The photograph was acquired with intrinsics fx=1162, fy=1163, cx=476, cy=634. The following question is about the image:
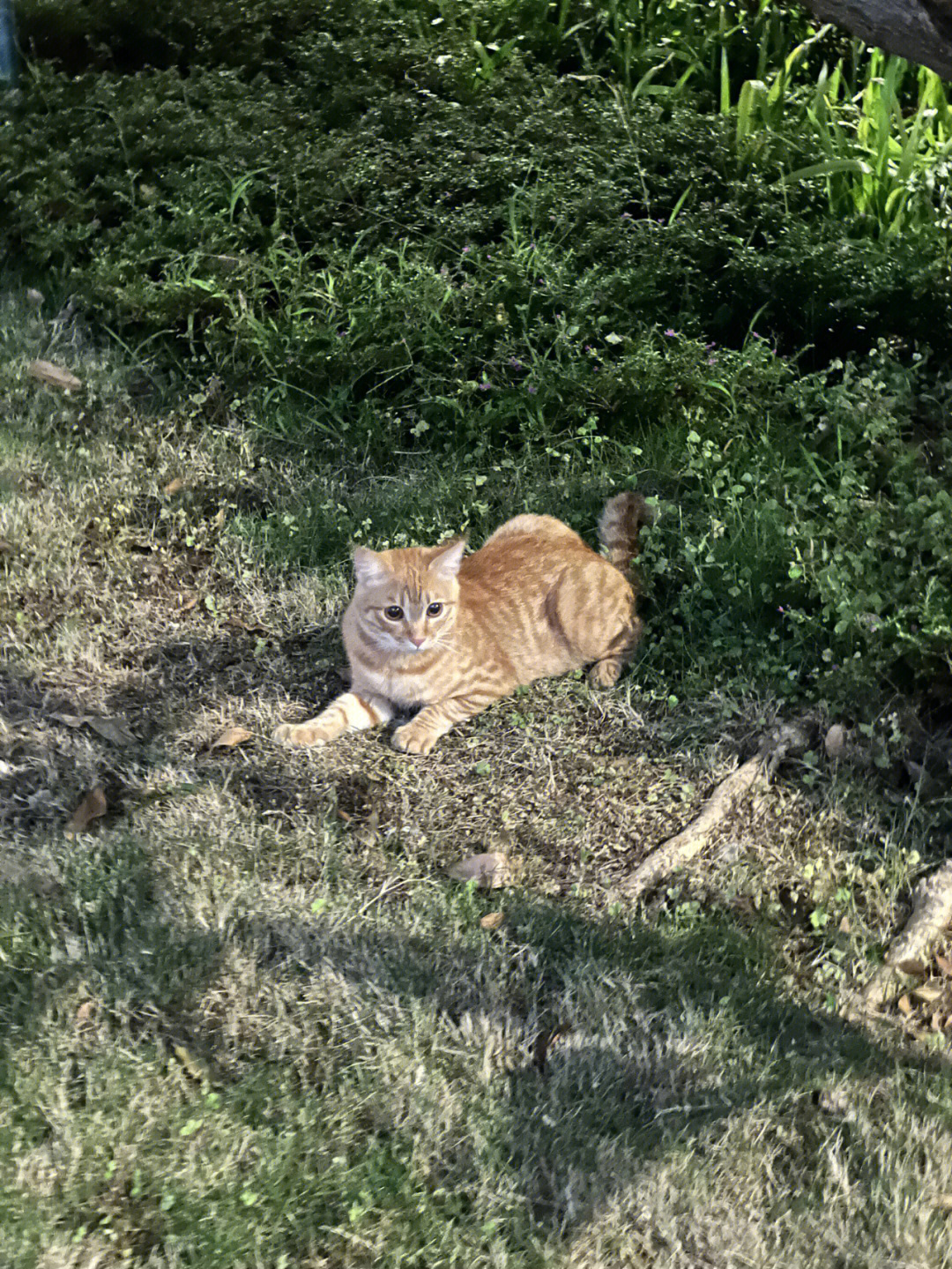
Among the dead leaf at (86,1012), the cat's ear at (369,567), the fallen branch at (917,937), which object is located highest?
the cat's ear at (369,567)

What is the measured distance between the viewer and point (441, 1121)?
2850 millimetres

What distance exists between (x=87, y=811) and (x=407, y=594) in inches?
48.8

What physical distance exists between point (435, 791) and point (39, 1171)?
5.21 ft

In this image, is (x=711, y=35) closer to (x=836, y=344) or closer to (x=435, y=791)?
(x=836, y=344)

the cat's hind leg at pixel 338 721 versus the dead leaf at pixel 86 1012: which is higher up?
the cat's hind leg at pixel 338 721

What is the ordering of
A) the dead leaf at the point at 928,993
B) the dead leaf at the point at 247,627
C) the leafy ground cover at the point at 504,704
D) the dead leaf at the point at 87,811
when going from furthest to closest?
the dead leaf at the point at 247,627 → the dead leaf at the point at 87,811 → the dead leaf at the point at 928,993 → the leafy ground cover at the point at 504,704

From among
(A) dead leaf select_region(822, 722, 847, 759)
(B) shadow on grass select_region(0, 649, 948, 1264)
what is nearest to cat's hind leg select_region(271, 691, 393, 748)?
(B) shadow on grass select_region(0, 649, 948, 1264)

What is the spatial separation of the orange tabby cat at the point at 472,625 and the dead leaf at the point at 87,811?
0.63 m

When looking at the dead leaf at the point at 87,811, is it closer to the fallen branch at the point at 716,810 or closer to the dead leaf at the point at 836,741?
the fallen branch at the point at 716,810

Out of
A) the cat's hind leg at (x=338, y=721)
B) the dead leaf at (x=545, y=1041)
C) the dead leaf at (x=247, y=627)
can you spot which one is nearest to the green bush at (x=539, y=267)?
the dead leaf at (x=247, y=627)

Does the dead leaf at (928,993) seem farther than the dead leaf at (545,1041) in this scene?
Yes

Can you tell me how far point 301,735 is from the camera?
3.96 meters

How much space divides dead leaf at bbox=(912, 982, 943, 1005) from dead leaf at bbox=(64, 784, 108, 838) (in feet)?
8.22

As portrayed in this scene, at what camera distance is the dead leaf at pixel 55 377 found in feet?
17.2
